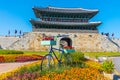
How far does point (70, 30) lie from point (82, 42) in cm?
479

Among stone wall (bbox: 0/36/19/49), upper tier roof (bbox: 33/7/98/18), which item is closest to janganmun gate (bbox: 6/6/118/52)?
upper tier roof (bbox: 33/7/98/18)

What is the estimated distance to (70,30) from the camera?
7288 cm

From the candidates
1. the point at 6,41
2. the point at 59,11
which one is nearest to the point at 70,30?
the point at 59,11

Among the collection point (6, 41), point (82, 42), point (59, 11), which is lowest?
point (82, 42)

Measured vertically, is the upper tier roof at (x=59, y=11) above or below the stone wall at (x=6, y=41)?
above

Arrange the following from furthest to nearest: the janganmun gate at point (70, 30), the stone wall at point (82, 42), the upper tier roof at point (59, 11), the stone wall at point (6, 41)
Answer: the upper tier roof at point (59, 11), the janganmun gate at point (70, 30), the stone wall at point (82, 42), the stone wall at point (6, 41)

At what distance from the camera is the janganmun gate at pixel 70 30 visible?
6956 centimetres

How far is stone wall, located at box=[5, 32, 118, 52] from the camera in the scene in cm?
6825

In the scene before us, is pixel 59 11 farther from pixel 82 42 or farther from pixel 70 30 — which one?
pixel 82 42

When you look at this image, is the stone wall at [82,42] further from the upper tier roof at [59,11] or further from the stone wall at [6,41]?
the upper tier roof at [59,11]

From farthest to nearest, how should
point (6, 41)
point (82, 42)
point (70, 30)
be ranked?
point (70, 30) → point (82, 42) → point (6, 41)

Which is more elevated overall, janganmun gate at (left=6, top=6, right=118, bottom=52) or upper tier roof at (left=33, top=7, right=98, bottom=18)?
upper tier roof at (left=33, top=7, right=98, bottom=18)

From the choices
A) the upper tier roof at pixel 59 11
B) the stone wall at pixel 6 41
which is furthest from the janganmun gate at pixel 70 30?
the stone wall at pixel 6 41

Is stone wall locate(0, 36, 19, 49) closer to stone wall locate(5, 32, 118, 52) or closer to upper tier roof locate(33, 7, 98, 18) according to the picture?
stone wall locate(5, 32, 118, 52)
